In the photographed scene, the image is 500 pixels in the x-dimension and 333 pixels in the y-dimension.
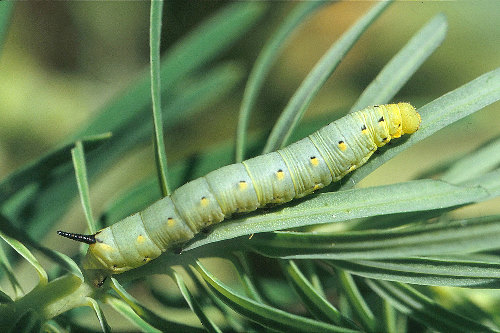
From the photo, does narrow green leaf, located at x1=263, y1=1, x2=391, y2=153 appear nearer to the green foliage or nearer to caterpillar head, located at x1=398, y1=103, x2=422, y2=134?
the green foliage

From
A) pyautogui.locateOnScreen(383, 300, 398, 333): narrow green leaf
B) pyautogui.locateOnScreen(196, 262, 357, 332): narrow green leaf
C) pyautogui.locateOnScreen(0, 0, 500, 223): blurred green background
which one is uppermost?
pyautogui.locateOnScreen(0, 0, 500, 223): blurred green background

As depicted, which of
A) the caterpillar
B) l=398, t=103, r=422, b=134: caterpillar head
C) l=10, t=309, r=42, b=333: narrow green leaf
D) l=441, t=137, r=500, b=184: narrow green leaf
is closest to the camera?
l=10, t=309, r=42, b=333: narrow green leaf

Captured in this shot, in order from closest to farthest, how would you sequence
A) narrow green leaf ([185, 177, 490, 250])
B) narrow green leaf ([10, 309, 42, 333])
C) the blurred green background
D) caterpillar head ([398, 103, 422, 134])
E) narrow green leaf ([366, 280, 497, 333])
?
narrow green leaf ([185, 177, 490, 250])
narrow green leaf ([10, 309, 42, 333])
narrow green leaf ([366, 280, 497, 333])
caterpillar head ([398, 103, 422, 134])
the blurred green background

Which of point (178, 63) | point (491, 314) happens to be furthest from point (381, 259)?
point (178, 63)

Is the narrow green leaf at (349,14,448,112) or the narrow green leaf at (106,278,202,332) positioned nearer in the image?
the narrow green leaf at (106,278,202,332)

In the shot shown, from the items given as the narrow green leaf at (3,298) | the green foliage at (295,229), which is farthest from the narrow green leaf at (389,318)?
the narrow green leaf at (3,298)

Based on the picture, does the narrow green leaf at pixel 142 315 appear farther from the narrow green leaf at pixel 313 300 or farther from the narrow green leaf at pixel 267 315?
the narrow green leaf at pixel 313 300

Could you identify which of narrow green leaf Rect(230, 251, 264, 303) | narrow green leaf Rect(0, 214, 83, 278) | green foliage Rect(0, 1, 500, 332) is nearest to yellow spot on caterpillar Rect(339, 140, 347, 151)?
green foliage Rect(0, 1, 500, 332)
